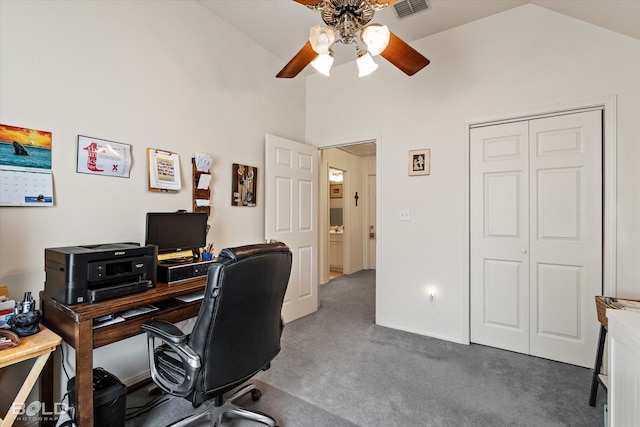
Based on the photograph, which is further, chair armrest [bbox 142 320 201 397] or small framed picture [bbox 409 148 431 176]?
small framed picture [bbox 409 148 431 176]

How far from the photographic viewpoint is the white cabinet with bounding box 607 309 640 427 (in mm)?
1059

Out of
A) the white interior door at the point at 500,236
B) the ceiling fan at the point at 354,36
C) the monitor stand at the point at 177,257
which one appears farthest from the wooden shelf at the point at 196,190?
the white interior door at the point at 500,236

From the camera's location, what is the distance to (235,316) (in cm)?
132

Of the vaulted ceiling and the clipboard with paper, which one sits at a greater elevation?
the vaulted ceiling

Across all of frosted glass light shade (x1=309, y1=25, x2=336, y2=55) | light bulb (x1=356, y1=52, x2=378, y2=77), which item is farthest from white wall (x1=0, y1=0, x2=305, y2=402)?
light bulb (x1=356, y1=52, x2=378, y2=77)

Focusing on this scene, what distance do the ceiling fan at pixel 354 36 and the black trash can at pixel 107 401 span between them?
217cm


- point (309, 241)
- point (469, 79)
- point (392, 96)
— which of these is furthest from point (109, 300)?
point (469, 79)

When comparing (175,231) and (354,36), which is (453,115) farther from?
(175,231)

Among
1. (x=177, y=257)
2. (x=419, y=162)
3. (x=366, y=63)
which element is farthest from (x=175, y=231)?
(x=419, y=162)

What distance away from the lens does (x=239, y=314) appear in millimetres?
1332

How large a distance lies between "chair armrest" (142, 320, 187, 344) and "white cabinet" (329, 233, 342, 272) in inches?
195

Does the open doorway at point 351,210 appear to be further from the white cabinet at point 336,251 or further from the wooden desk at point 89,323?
the wooden desk at point 89,323

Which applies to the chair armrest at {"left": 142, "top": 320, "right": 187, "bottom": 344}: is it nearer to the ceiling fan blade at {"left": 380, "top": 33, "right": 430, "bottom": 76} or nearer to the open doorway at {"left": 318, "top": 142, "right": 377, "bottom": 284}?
the ceiling fan blade at {"left": 380, "top": 33, "right": 430, "bottom": 76}

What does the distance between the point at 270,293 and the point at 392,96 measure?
263 centimetres
